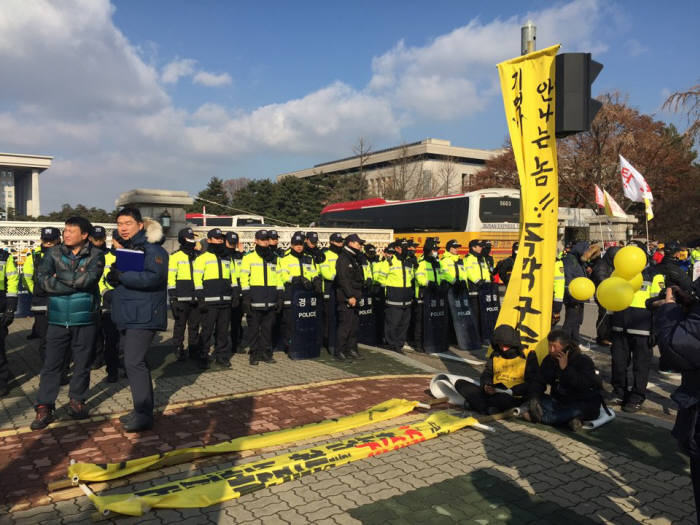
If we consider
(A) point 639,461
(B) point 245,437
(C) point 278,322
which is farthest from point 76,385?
(A) point 639,461

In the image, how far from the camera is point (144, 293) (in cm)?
523

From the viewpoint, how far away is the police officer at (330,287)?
927 cm

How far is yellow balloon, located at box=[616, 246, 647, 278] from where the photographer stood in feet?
16.2

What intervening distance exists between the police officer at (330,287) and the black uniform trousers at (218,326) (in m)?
1.90

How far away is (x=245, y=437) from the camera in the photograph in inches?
193

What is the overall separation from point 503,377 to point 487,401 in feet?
1.07

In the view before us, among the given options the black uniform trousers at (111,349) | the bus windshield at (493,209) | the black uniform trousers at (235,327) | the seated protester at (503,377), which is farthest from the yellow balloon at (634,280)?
the bus windshield at (493,209)

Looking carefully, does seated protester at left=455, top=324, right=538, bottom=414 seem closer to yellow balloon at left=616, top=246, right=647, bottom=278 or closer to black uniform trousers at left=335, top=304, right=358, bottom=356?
yellow balloon at left=616, top=246, right=647, bottom=278

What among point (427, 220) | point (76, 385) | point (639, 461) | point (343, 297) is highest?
point (427, 220)

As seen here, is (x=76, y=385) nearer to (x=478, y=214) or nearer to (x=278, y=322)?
(x=278, y=322)

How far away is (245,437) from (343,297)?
425cm

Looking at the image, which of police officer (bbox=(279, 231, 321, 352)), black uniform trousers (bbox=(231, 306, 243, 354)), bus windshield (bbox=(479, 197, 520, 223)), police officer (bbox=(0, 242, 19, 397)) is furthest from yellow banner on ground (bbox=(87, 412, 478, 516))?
bus windshield (bbox=(479, 197, 520, 223))

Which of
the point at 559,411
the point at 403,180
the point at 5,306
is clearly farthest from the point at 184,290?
the point at 403,180

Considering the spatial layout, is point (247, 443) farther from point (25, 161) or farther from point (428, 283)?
point (25, 161)
